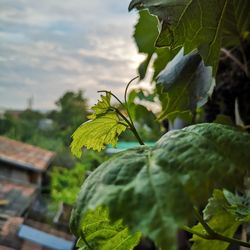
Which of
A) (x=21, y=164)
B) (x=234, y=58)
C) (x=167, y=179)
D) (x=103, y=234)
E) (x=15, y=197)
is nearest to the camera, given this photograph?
(x=167, y=179)

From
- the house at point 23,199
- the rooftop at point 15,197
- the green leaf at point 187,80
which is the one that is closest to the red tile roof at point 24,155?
the house at point 23,199

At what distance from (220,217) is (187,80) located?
0.39ft

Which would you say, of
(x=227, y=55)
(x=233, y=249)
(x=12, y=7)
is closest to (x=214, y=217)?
(x=233, y=249)

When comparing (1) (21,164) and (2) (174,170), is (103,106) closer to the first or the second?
(2) (174,170)

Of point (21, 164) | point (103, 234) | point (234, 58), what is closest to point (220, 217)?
point (103, 234)

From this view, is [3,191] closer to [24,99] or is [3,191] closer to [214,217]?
[24,99]

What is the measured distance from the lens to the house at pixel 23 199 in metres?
1.93

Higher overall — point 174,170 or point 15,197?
point 174,170

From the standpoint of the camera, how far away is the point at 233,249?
0.58 m

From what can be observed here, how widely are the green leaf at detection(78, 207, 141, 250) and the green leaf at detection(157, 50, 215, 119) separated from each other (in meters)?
0.13

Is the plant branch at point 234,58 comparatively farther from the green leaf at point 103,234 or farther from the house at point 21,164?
the house at point 21,164

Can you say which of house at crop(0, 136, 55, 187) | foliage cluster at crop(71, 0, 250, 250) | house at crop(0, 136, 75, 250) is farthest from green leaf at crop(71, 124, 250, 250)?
house at crop(0, 136, 55, 187)

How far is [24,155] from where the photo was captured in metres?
4.55

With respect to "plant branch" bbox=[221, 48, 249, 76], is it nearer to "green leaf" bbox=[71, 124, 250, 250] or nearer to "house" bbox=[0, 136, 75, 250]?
"green leaf" bbox=[71, 124, 250, 250]
